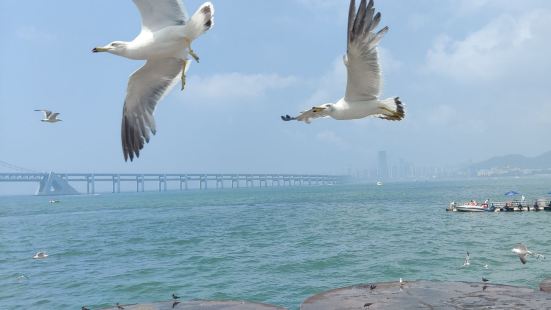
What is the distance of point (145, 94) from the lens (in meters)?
7.85

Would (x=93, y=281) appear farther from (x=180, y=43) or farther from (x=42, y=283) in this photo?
(x=180, y=43)

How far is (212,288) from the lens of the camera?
1764cm

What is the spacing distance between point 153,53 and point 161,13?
79cm

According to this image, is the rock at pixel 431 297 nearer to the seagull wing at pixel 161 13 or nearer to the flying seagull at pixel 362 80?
the flying seagull at pixel 362 80

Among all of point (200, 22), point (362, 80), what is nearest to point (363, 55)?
point (362, 80)

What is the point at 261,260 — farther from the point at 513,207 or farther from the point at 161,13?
the point at 513,207

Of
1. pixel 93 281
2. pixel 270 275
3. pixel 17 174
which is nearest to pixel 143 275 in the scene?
pixel 93 281

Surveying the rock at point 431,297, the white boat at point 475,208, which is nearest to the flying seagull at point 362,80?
the rock at point 431,297

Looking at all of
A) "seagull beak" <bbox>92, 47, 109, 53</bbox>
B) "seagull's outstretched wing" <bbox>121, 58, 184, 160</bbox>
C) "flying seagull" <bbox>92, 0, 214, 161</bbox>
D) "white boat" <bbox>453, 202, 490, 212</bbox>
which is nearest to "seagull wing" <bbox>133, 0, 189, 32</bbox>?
"flying seagull" <bbox>92, 0, 214, 161</bbox>

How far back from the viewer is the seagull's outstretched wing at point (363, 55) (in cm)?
632

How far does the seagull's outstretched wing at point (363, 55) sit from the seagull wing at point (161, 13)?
80.2 inches

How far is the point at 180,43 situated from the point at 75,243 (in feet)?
102

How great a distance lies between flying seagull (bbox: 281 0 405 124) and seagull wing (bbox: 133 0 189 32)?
187cm

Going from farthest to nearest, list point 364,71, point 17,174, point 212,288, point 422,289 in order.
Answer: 1. point 17,174
2. point 212,288
3. point 422,289
4. point 364,71
